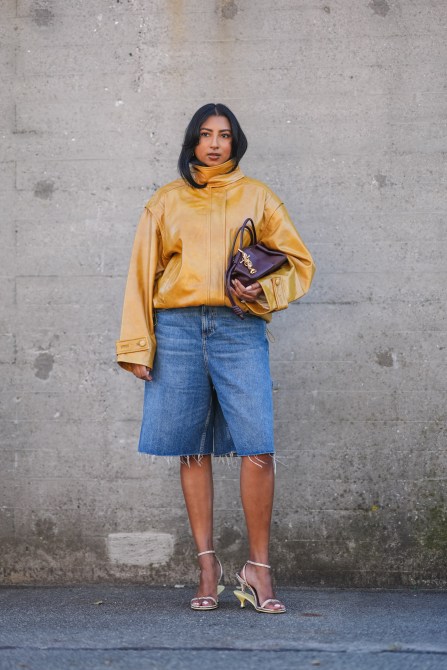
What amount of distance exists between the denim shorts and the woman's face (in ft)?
1.97

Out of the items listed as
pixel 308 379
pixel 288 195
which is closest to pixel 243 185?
pixel 288 195

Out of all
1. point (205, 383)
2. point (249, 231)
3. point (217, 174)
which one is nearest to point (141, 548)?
point (205, 383)

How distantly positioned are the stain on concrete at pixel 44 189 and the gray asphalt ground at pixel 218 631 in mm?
1833

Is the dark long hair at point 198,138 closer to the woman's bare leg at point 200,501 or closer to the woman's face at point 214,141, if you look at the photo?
the woman's face at point 214,141

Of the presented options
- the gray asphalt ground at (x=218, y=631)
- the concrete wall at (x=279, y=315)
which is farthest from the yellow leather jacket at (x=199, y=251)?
the gray asphalt ground at (x=218, y=631)

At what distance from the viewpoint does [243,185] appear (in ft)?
13.3

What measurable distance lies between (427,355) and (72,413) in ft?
5.51

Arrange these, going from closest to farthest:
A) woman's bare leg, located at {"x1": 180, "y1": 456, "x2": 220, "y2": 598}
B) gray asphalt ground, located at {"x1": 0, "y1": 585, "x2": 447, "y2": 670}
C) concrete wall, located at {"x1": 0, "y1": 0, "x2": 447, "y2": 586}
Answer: gray asphalt ground, located at {"x1": 0, "y1": 585, "x2": 447, "y2": 670} < woman's bare leg, located at {"x1": 180, "y1": 456, "x2": 220, "y2": 598} < concrete wall, located at {"x1": 0, "y1": 0, "x2": 447, "y2": 586}

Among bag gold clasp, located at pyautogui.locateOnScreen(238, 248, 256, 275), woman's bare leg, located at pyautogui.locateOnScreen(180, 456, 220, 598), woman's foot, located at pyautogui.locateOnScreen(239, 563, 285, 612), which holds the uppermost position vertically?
bag gold clasp, located at pyautogui.locateOnScreen(238, 248, 256, 275)

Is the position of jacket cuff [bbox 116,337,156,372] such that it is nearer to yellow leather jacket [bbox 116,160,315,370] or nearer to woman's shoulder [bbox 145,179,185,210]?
yellow leather jacket [bbox 116,160,315,370]

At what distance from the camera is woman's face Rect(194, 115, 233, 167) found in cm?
404

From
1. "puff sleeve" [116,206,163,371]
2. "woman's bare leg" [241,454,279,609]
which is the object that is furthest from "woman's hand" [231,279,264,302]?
"woman's bare leg" [241,454,279,609]

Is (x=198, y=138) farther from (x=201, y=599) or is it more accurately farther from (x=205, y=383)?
(x=201, y=599)

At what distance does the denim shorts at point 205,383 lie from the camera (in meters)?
3.96
